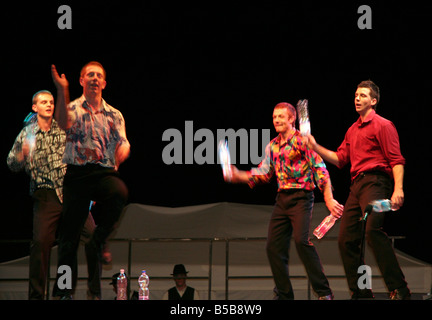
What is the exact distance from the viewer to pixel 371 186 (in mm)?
4422

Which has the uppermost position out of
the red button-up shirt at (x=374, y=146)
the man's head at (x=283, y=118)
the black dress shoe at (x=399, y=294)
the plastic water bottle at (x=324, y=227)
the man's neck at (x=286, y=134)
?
the man's head at (x=283, y=118)

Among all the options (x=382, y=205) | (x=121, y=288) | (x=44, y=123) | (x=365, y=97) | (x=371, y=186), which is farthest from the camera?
(x=121, y=288)

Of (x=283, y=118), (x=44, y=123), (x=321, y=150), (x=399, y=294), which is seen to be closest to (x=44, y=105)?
(x=44, y=123)

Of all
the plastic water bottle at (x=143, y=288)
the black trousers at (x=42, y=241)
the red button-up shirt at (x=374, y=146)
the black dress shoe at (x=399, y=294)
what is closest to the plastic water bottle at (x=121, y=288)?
the plastic water bottle at (x=143, y=288)

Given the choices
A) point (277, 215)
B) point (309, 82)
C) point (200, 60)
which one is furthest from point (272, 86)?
point (277, 215)

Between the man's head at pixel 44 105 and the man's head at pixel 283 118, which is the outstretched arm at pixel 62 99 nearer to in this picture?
the man's head at pixel 44 105

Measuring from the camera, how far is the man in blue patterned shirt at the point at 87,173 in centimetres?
414

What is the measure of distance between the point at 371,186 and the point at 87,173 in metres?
1.92

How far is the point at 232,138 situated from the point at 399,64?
2135 millimetres

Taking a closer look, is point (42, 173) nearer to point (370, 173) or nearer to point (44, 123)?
point (44, 123)

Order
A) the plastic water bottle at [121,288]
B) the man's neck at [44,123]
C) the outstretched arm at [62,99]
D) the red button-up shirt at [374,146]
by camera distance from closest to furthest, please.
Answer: the outstretched arm at [62,99] → the red button-up shirt at [374,146] → the man's neck at [44,123] → the plastic water bottle at [121,288]
